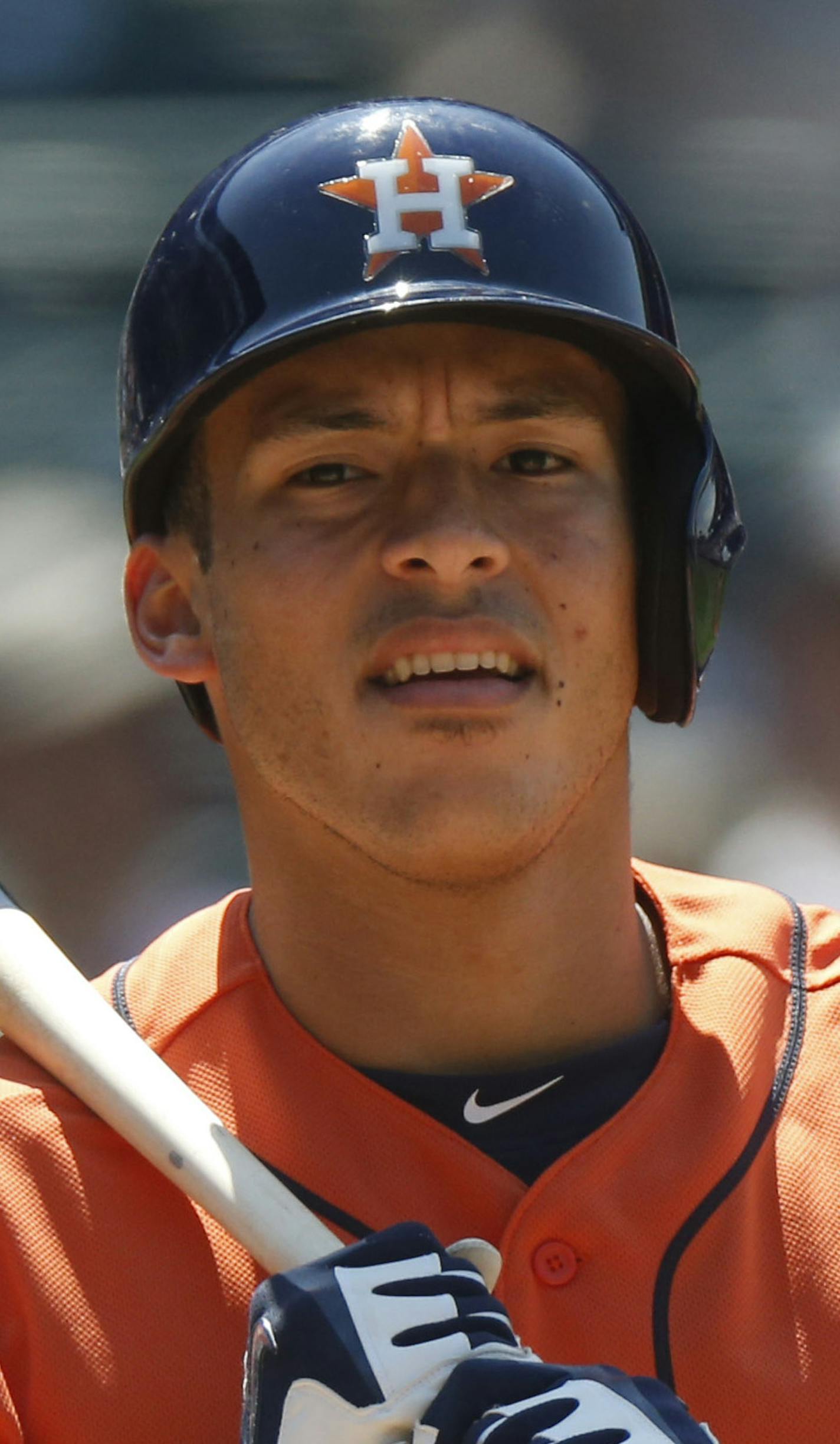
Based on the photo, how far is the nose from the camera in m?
1.59

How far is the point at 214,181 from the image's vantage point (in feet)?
6.05

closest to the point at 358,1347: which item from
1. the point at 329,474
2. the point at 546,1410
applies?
the point at 546,1410

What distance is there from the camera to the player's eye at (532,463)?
1.70m

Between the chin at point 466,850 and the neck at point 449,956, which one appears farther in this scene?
the neck at point 449,956

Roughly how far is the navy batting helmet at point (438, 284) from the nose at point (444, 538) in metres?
0.16

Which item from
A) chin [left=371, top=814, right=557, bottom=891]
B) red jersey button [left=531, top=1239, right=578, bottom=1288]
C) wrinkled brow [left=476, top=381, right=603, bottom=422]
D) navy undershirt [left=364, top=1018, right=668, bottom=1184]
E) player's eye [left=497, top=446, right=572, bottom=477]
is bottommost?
red jersey button [left=531, top=1239, right=578, bottom=1288]

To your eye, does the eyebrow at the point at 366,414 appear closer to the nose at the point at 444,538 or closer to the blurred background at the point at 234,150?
the nose at the point at 444,538

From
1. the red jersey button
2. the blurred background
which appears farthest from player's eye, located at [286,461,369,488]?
the blurred background

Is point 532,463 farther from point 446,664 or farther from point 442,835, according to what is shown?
point 442,835

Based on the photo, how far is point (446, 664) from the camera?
1.60 meters

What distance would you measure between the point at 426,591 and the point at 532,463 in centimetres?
17

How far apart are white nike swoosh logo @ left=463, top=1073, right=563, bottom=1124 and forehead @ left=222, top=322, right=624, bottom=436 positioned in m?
0.56

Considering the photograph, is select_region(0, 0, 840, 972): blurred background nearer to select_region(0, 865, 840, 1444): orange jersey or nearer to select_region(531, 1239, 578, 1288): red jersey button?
→ select_region(0, 865, 840, 1444): orange jersey

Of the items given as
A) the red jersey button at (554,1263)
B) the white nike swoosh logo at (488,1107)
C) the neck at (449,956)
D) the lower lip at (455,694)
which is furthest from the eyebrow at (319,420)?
the red jersey button at (554,1263)
